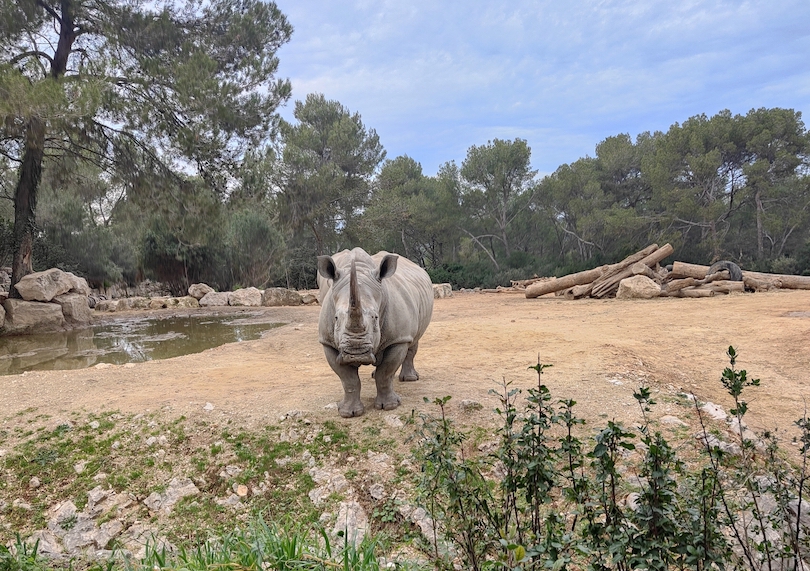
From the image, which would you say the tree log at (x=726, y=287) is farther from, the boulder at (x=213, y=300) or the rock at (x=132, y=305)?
the rock at (x=132, y=305)

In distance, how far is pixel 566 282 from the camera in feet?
59.0

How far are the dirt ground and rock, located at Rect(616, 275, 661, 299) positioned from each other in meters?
4.84

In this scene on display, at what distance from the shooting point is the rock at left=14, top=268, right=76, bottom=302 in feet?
43.8

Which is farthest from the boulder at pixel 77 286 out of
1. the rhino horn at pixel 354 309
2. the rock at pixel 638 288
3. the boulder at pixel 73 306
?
the rock at pixel 638 288

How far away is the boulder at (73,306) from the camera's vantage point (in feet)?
45.9

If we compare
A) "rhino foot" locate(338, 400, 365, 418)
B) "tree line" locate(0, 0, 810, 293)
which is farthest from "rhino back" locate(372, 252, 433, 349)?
"tree line" locate(0, 0, 810, 293)

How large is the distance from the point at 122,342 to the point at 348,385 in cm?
920

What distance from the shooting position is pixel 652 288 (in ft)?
50.7

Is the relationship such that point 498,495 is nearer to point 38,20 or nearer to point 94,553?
point 94,553

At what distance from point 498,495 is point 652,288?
14484 millimetres

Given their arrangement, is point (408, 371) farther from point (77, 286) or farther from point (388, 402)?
point (77, 286)

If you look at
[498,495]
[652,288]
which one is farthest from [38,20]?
[652,288]

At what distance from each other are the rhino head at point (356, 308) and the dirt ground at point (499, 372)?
0.93m

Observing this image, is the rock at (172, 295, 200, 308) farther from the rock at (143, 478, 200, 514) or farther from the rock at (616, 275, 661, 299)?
the rock at (143, 478, 200, 514)
